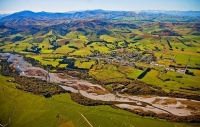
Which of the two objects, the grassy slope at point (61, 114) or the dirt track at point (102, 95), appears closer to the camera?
the grassy slope at point (61, 114)

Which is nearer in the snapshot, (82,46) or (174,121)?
(174,121)

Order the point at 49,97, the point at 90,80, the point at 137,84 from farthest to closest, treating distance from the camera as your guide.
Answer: the point at 90,80 < the point at 137,84 < the point at 49,97

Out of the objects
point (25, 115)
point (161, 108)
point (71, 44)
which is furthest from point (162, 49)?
point (25, 115)

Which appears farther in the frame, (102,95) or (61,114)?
(102,95)

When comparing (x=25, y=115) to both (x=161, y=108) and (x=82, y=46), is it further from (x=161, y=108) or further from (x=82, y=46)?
(x=82, y=46)

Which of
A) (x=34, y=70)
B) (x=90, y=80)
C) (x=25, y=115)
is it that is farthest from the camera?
(x=34, y=70)

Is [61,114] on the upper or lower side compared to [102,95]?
lower

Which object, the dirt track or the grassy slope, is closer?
the grassy slope
